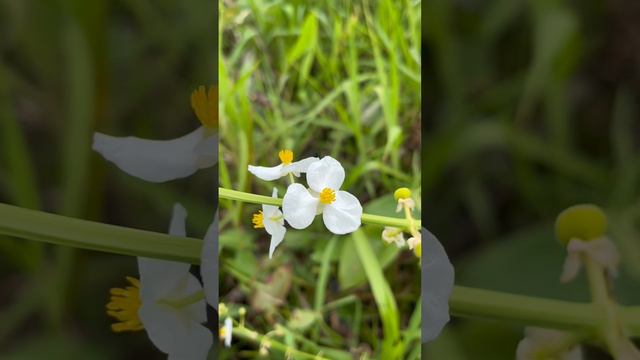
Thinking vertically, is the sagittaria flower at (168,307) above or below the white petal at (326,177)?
below

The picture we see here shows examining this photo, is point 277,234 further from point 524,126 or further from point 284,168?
point 524,126

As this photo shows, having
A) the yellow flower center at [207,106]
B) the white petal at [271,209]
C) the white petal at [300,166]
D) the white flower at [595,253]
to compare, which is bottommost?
the white flower at [595,253]

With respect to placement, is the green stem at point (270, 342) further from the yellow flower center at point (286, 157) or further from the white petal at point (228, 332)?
the yellow flower center at point (286, 157)

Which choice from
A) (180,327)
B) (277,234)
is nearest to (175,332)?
(180,327)

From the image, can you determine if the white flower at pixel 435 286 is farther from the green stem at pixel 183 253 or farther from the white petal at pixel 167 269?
the white petal at pixel 167 269

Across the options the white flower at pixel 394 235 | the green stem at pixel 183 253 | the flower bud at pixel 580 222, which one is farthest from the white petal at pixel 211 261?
the flower bud at pixel 580 222

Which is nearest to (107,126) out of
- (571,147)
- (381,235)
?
(381,235)

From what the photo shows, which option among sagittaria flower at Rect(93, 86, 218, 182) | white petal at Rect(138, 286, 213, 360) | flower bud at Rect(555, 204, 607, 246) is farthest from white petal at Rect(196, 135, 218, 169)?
flower bud at Rect(555, 204, 607, 246)
